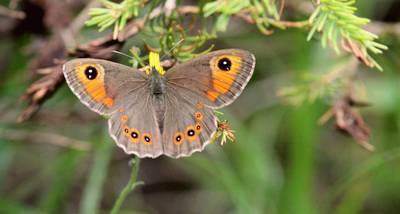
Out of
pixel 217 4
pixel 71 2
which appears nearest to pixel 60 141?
pixel 71 2

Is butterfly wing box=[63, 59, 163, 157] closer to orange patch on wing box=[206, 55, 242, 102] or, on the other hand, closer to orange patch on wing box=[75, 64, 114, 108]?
orange patch on wing box=[75, 64, 114, 108]

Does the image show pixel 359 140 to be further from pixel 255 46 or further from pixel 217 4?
pixel 255 46

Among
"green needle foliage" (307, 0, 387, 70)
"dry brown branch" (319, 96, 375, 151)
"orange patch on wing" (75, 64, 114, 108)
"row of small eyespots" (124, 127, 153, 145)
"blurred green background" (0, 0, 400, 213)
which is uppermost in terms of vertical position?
"green needle foliage" (307, 0, 387, 70)

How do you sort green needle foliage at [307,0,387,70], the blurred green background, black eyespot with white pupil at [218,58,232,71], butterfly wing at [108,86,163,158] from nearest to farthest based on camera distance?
green needle foliage at [307,0,387,70] < butterfly wing at [108,86,163,158] < black eyespot with white pupil at [218,58,232,71] < the blurred green background

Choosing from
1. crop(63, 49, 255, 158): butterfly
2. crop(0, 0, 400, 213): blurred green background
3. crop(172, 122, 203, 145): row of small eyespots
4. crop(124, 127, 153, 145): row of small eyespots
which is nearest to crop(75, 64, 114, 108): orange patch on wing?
crop(63, 49, 255, 158): butterfly

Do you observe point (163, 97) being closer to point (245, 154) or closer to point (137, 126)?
point (137, 126)

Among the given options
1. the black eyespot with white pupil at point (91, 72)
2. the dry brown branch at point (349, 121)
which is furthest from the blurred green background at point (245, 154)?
the black eyespot with white pupil at point (91, 72)

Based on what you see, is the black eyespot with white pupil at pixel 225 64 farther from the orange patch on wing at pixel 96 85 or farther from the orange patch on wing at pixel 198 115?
the orange patch on wing at pixel 96 85

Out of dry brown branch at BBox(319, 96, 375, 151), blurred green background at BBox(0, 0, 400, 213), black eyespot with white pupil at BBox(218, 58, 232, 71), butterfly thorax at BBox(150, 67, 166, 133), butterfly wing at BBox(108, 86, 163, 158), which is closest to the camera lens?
butterfly wing at BBox(108, 86, 163, 158)
